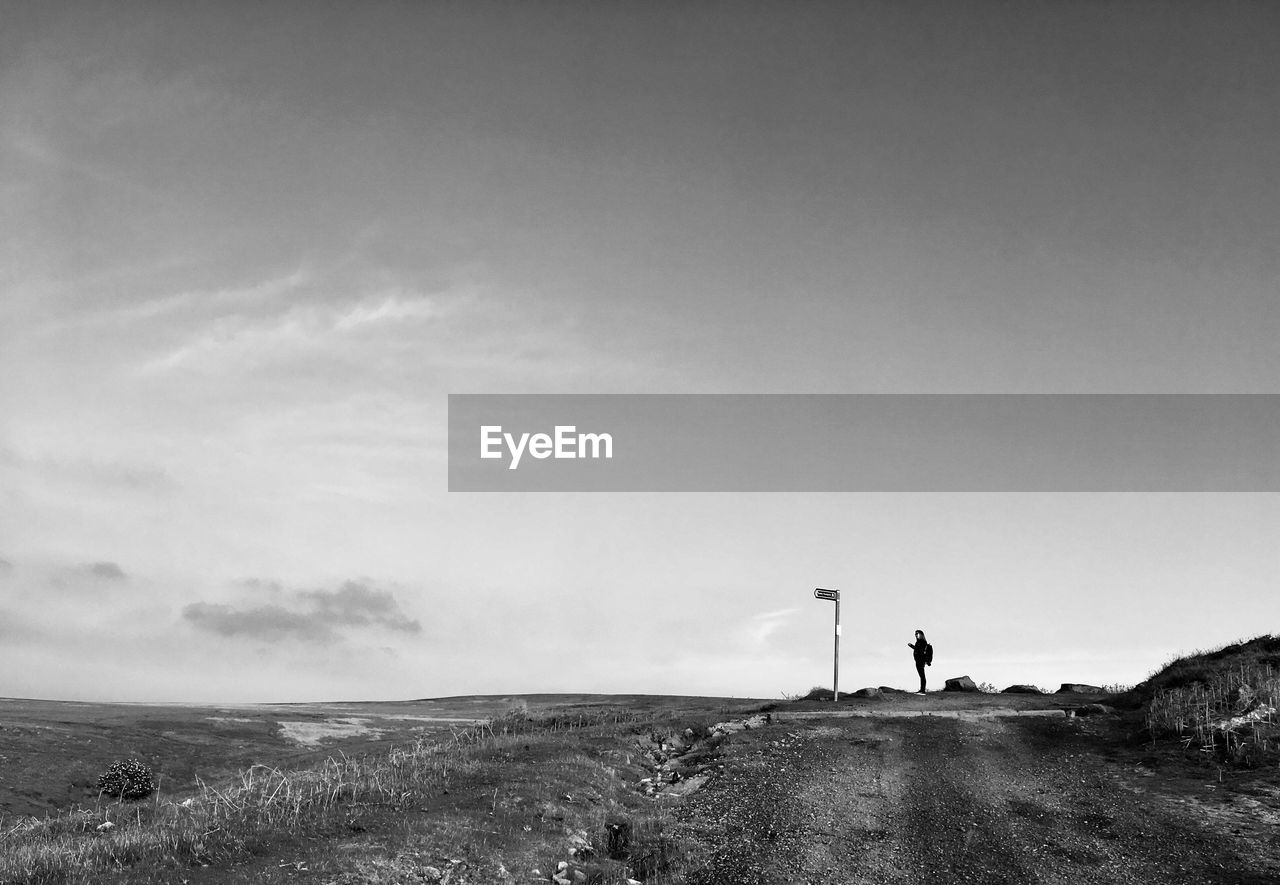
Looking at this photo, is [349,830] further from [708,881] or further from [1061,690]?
[1061,690]

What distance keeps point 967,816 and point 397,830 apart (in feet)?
39.3

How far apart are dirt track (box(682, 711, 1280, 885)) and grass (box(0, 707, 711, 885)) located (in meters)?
1.98

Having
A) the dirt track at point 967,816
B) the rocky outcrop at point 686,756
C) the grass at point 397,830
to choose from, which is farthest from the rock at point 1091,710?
the grass at point 397,830

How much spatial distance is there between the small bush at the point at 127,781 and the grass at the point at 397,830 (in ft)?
18.7

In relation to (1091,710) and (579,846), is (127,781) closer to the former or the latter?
(579,846)

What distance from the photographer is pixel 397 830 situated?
633 inches

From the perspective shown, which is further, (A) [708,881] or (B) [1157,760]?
(B) [1157,760]

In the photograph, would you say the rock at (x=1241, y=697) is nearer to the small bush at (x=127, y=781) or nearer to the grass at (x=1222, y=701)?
the grass at (x=1222, y=701)

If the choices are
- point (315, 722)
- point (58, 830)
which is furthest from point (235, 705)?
point (58, 830)

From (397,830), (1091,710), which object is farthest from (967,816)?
(1091,710)

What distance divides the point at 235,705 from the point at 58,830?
4203 cm

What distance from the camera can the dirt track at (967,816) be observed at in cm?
1633

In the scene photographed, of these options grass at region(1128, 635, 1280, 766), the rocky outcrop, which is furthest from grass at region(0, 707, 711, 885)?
grass at region(1128, 635, 1280, 766)

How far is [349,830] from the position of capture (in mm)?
16094
